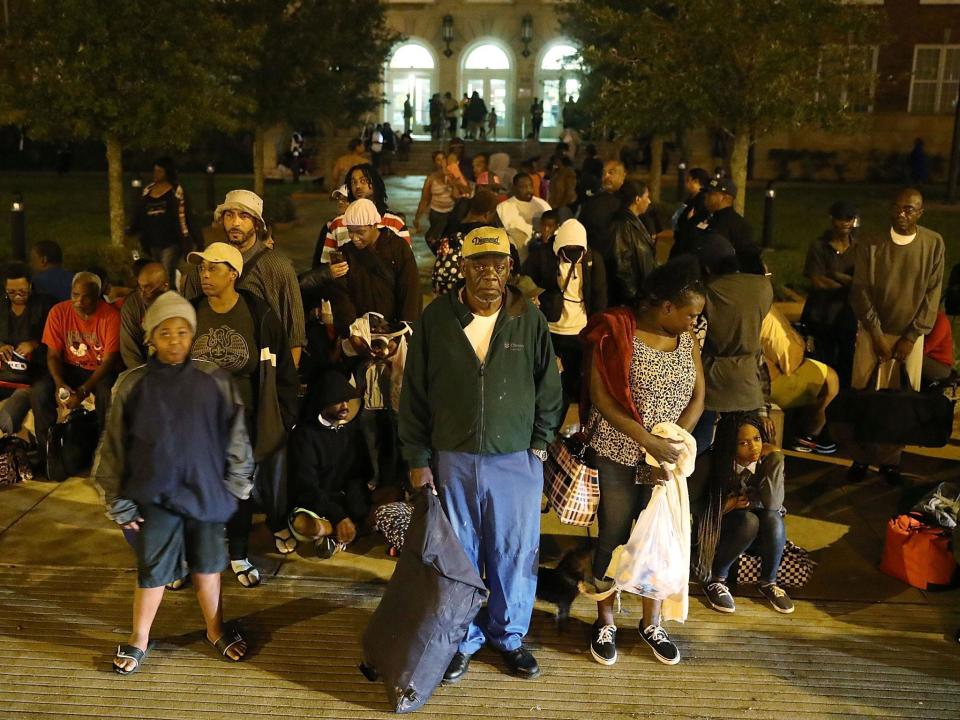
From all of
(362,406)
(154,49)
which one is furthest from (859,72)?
(362,406)

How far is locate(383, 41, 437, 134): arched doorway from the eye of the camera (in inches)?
1534

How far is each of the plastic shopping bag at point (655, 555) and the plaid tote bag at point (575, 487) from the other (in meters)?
0.34

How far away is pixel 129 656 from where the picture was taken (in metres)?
4.71

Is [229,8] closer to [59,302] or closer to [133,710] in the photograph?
[59,302]

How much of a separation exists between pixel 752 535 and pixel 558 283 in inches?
98.5

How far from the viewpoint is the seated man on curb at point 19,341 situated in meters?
7.12

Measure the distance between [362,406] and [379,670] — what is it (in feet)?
7.21

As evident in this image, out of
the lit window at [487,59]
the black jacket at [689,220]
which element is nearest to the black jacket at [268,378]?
the black jacket at [689,220]

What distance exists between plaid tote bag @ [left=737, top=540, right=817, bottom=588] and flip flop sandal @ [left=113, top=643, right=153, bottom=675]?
9.75 feet

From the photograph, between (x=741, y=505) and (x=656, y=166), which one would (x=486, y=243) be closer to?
(x=741, y=505)

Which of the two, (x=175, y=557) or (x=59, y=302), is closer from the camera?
(x=175, y=557)

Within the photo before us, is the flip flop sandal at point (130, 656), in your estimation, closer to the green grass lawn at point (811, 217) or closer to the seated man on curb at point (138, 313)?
the seated man on curb at point (138, 313)

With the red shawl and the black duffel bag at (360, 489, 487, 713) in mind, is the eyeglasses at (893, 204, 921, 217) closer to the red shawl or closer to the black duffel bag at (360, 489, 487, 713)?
the red shawl

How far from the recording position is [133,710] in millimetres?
4418
